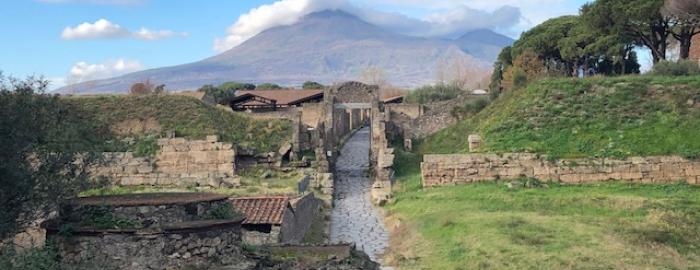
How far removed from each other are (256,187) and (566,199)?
36.0ft

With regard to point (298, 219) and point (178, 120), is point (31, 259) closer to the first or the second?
point (298, 219)

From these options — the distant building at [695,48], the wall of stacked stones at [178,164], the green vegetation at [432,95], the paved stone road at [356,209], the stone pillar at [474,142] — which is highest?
the distant building at [695,48]

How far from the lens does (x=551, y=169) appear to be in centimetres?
2606

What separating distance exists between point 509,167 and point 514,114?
515cm

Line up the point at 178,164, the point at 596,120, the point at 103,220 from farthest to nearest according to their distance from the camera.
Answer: the point at 178,164 < the point at 596,120 < the point at 103,220

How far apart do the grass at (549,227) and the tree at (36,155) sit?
7.62 meters

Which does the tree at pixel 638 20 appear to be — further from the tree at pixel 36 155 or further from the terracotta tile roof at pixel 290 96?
the tree at pixel 36 155

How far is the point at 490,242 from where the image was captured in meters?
17.2

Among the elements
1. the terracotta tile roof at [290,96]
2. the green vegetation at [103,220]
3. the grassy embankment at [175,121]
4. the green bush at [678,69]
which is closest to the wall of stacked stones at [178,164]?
the grassy embankment at [175,121]

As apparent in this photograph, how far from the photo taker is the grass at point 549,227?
15.7 metres

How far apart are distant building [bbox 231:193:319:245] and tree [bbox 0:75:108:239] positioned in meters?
5.21

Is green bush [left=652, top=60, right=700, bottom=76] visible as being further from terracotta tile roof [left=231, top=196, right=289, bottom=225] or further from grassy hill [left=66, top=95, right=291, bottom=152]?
terracotta tile roof [left=231, top=196, right=289, bottom=225]

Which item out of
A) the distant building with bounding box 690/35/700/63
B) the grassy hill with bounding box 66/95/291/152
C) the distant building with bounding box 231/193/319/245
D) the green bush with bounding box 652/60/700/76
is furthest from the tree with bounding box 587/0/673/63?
the distant building with bounding box 231/193/319/245

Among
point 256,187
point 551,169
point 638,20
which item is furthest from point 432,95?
point 551,169
